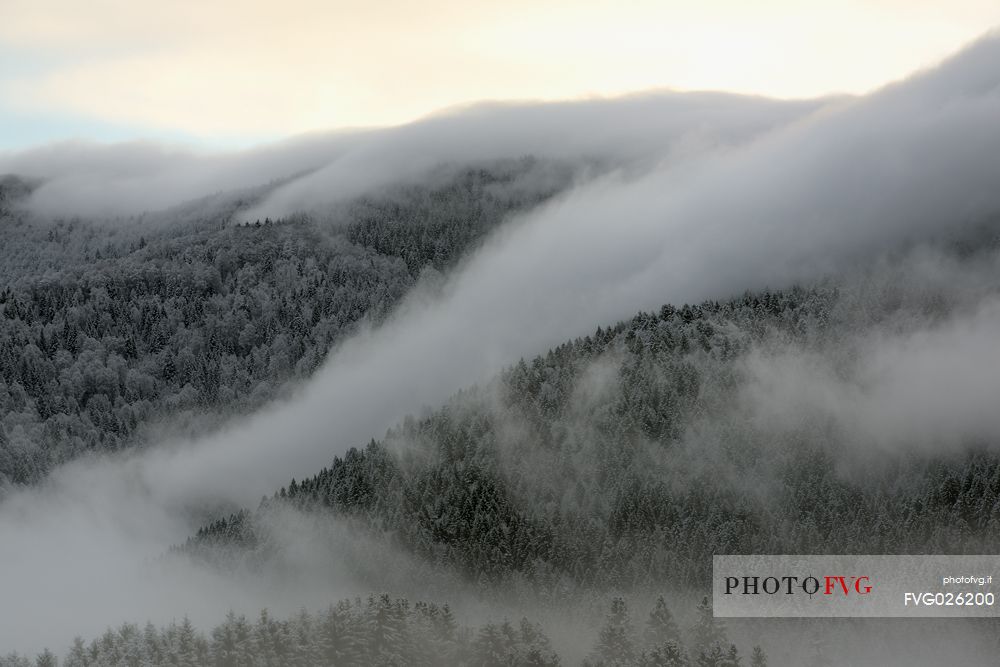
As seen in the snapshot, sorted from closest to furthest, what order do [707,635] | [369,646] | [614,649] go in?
[369,646], [707,635], [614,649]

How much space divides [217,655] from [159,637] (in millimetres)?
20860

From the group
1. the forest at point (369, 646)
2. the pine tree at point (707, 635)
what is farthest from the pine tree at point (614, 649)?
the pine tree at point (707, 635)

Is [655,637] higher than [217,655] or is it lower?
lower

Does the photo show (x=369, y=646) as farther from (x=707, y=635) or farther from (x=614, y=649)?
(x=707, y=635)

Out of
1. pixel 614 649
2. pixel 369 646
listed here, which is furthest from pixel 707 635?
pixel 369 646

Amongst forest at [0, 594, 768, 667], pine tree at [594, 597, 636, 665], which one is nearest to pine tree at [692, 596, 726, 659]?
forest at [0, 594, 768, 667]

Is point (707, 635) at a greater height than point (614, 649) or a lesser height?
greater

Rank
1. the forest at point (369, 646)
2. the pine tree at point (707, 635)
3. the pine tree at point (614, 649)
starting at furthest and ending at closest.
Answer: the pine tree at point (614, 649)
the pine tree at point (707, 635)
the forest at point (369, 646)

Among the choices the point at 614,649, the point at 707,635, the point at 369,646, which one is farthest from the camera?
the point at 614,649

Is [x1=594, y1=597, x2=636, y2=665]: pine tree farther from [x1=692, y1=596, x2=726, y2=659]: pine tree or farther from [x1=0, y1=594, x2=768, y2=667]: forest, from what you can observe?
[x1=692, y1=596, x2=726, y2=659]: pine tree

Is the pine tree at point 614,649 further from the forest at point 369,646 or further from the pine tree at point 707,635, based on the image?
the pine tree at point 707,635

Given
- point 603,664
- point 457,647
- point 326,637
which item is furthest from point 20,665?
point 603,664

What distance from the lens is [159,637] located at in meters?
193

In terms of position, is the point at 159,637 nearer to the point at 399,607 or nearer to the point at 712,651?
the point at 399,607
